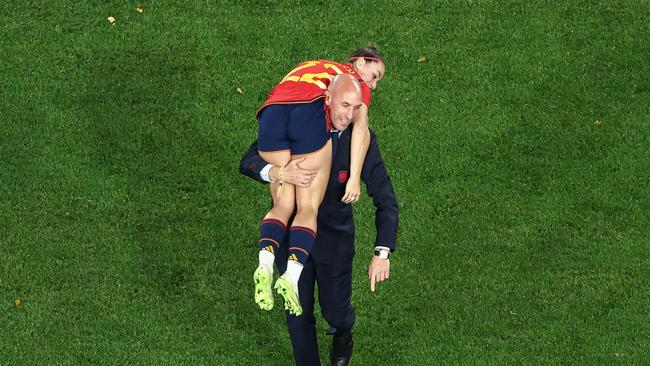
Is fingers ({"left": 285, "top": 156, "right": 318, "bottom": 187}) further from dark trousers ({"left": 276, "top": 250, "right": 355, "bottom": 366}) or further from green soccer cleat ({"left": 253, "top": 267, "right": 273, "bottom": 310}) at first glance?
dark trousers ({"left": 276, "top": 250, "right": 355, "bottom": 366})

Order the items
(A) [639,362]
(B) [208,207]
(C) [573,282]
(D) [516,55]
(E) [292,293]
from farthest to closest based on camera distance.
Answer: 1. (D) [516,55]
2. (B) [208,207]
3. (C) [573,282]
4. (A) [639,362]
5. (E) [292,293]

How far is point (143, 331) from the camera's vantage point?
13680 mm

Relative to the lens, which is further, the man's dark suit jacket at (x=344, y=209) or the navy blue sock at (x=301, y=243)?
the man's dark suit jacket at (x=344, y=209)

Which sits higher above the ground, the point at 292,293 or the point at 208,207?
the point at 292,293

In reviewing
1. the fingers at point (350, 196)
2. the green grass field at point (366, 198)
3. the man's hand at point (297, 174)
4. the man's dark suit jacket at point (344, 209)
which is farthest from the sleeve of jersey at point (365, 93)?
the green grass field at point (366, 198)

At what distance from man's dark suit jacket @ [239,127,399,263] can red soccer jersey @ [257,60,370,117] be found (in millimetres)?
487

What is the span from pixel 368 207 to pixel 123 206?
8.29ft

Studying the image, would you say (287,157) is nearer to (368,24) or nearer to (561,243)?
(561,243)

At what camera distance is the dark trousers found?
1216 centimetres

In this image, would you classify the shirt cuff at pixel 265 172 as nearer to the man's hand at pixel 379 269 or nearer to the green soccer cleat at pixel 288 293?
the green soccer cleat at pixel 288 293

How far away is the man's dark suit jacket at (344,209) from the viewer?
11789 millimetres

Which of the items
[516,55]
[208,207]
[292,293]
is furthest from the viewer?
[516,55]

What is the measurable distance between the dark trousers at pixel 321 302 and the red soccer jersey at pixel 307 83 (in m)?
1.41

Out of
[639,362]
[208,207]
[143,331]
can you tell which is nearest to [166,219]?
[208,207]
